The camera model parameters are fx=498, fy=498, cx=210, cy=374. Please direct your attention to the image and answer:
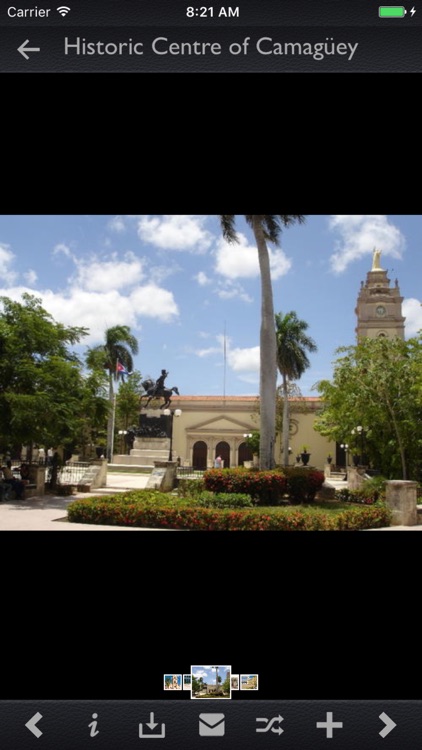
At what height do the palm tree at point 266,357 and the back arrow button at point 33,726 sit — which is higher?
the palm tree at point 266,357

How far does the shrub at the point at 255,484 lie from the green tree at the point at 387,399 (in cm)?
523

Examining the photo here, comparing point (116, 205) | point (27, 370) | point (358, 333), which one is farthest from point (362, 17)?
point (358, 333)

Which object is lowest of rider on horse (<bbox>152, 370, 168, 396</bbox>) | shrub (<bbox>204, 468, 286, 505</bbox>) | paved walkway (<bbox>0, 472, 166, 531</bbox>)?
paved walkway (<bbox>0, 472, 166, 531</bbox>)

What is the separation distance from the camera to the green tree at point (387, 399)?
1616cm

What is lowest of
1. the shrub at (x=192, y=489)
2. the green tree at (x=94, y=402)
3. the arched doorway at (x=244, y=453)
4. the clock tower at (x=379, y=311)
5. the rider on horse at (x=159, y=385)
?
the shrub at (x=192, y=489)

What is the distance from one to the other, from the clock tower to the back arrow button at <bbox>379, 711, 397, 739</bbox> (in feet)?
139

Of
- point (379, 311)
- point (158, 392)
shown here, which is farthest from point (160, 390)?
point (379, 311)

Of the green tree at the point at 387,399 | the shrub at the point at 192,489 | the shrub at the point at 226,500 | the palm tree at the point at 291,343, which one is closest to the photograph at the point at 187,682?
the shrub at the point at 226,500

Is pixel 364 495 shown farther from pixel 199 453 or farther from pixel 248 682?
pixel 199 453

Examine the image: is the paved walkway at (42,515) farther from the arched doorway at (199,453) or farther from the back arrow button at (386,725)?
the arched doorway at (199,453)

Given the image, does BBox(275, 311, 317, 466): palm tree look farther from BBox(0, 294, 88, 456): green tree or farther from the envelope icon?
the envelope icon

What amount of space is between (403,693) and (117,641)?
3.35ft

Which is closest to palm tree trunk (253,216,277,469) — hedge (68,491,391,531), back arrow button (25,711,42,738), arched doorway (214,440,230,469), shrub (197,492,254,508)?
shrub (197,492,254,508)

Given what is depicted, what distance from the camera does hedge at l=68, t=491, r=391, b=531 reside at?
8969mm
